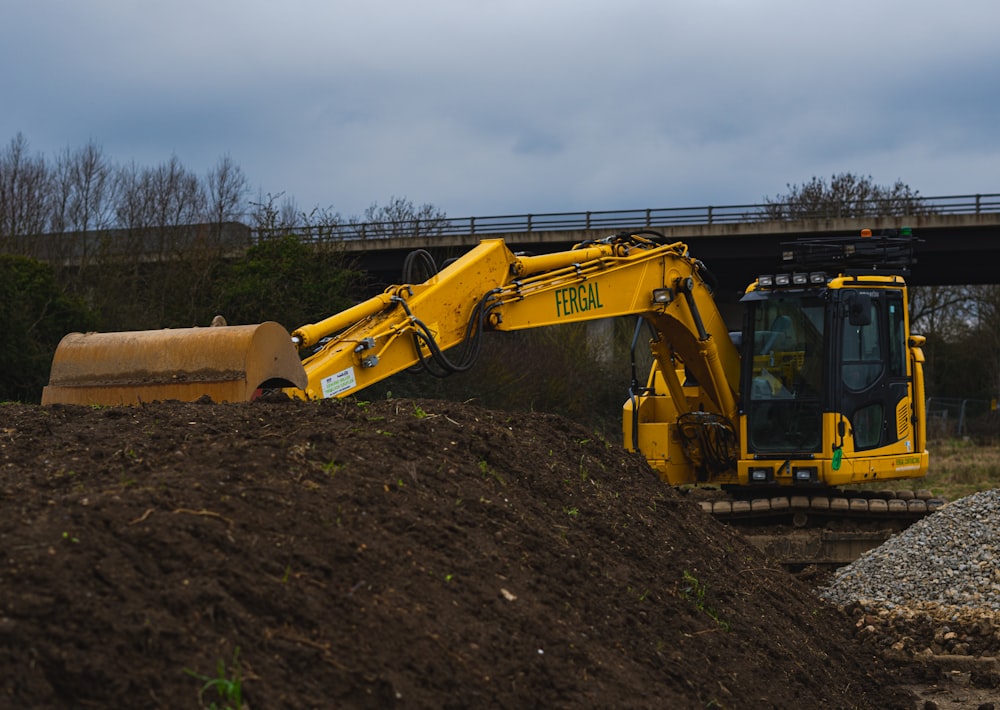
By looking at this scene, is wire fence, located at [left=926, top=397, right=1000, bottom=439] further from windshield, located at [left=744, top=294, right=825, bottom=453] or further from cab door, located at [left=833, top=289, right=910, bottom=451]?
windshield, located at [left=744, top=294, right=825, bottom=453]

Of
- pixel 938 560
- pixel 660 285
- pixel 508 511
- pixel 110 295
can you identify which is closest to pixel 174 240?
pixel 110 295

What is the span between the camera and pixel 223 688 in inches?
137

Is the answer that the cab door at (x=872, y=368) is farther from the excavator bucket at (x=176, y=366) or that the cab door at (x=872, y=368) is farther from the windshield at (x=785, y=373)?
the excavator bucket at (x=176, y=366)

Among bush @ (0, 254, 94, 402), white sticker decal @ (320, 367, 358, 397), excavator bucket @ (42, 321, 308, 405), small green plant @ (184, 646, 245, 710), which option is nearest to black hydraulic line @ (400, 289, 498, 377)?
white sticker decal @ (320, 367, 358, 397)

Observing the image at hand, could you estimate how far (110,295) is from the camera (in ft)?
77.5

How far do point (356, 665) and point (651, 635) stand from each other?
6.20 feet

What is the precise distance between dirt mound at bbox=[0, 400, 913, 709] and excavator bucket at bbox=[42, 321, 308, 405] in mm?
824

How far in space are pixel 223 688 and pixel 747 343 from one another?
8907 mm

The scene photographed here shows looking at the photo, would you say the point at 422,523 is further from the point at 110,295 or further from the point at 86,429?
the point at 110,295

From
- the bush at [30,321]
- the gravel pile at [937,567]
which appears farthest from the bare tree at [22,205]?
the gravel pile at [937,567]

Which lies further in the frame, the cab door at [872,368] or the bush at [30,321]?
the bush at [30,321]

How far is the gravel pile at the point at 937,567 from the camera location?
29.3ft

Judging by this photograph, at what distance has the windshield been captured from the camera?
11297 mm

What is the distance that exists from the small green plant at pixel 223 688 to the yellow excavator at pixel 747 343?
17.4 feet
